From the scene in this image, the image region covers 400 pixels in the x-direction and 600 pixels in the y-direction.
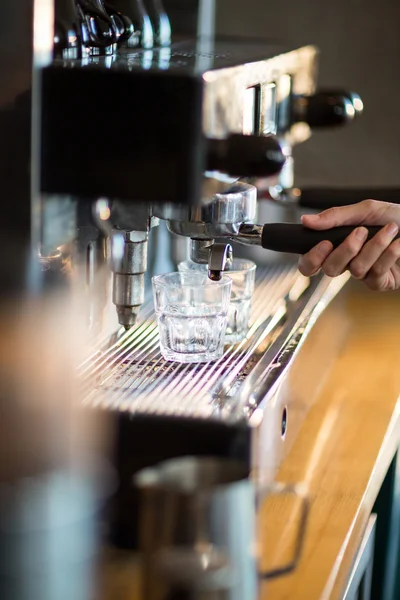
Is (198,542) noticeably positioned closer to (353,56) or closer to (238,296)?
(238,296)

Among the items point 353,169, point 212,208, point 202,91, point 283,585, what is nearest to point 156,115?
point 202,91

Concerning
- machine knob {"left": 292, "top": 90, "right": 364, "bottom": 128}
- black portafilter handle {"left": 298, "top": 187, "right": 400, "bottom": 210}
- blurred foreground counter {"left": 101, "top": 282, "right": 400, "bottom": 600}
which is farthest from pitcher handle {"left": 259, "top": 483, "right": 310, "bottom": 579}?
machine knob {"left": 292, "top": 90, "right": 364, "bottom": 128}

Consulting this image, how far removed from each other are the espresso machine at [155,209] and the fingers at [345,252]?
1 centimetres

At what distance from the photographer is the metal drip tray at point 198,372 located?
3.22ft

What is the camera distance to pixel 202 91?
0.86 m

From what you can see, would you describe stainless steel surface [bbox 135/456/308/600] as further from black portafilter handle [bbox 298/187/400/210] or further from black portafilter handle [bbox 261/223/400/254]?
black portafilter handle [bbox 298/187/400/210]

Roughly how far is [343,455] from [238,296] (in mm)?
225

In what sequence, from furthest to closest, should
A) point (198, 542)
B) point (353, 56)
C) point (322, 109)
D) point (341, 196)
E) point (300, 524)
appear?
1. point (353, 56)
2. point (322, 109)
3. point (341, 196)
4. point (300, 524)
5. point (198, 542)

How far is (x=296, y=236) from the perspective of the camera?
1.08m

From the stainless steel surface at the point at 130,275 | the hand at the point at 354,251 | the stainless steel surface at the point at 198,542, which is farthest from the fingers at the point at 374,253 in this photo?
the stainless steel surface at the point at 198,542

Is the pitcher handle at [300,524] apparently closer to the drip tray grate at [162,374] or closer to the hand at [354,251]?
the drip tray grate at [162,374]

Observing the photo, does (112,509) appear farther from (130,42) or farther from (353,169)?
(353,169)

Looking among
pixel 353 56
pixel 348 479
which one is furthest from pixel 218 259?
pixel 353 56

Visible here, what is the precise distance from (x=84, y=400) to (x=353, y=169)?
134cm
